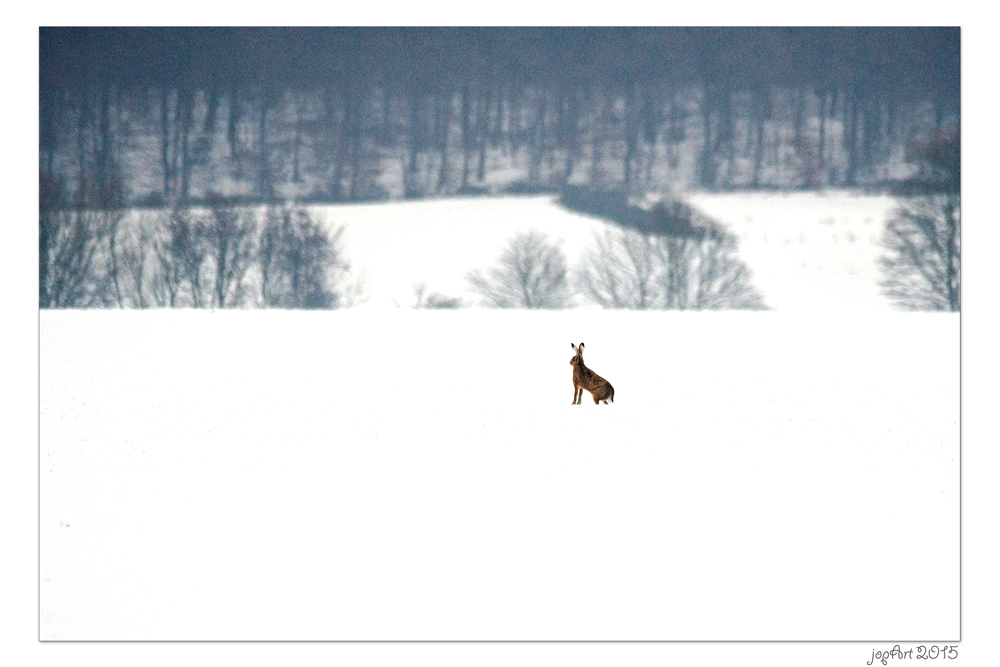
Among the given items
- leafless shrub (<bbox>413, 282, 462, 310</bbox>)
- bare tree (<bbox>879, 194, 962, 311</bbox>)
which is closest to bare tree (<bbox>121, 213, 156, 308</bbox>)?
leafless shrub (<bbox>413, 282, 462, 310</bbox>)

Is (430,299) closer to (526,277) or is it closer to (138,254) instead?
(526,277)

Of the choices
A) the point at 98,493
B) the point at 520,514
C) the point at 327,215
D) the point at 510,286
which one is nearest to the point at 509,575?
the point at 520,514

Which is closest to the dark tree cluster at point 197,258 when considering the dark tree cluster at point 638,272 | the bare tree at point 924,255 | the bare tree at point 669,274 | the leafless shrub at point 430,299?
the leafless shrub at point 430,299

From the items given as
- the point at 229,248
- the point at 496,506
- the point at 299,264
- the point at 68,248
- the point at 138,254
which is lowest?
the point at 496,506

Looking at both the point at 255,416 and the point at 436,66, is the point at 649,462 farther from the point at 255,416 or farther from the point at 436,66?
the point at 436,66

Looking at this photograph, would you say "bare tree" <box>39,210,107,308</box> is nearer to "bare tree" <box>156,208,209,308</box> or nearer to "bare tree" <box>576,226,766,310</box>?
"bare tree" <box>156,208,209,308</box>

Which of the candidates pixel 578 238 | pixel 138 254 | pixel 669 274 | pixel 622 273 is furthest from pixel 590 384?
pixel 578 238
